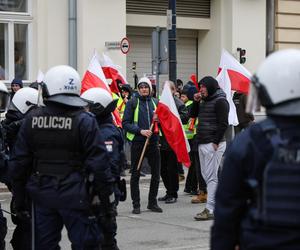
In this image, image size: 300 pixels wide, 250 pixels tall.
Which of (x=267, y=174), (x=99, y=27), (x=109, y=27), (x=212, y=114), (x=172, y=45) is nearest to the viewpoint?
(x=267, y=174)

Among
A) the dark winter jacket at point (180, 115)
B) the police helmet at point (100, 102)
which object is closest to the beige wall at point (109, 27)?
the dark winter jacket at point (180, 115)

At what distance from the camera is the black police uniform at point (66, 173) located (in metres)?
5.13

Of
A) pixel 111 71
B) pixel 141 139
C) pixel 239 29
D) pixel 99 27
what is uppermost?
pixel 239 29

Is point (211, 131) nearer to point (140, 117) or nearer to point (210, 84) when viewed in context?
point (210, 84)

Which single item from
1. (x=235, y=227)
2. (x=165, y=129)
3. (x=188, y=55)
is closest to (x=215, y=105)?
(x=165, y=129)

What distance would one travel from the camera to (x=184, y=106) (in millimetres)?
11648

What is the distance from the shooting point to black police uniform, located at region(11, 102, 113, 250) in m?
5.13

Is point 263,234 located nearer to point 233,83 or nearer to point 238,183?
point 238,183

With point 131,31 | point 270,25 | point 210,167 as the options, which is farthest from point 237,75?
point 270,25

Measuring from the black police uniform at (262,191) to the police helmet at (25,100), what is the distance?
13.0 feet

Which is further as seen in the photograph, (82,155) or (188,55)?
(188,55)

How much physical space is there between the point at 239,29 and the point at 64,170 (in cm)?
1633

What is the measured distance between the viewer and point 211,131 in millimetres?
9359

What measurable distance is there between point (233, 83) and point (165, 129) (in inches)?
46.5
